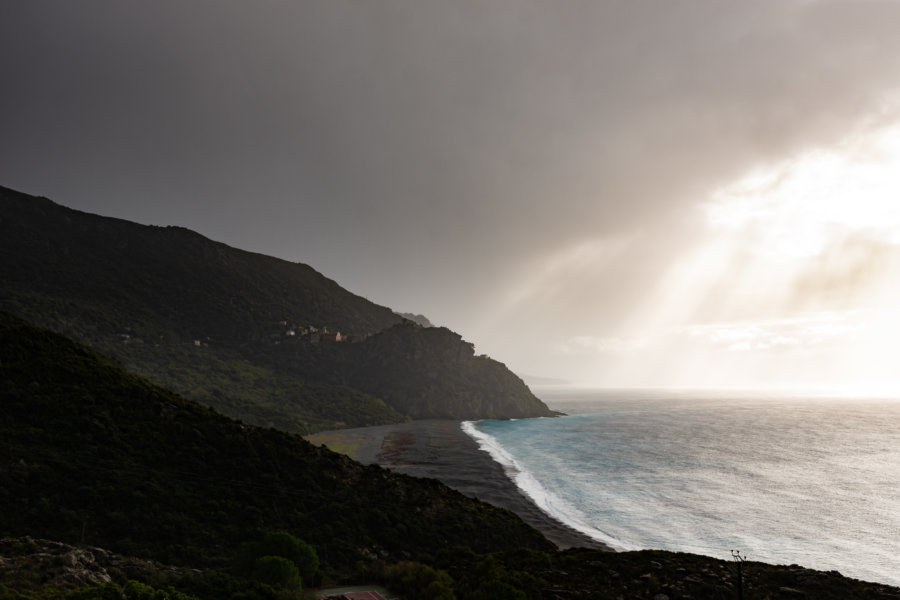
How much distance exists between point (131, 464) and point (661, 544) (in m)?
45.9

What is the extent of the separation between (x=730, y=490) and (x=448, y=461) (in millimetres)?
44193

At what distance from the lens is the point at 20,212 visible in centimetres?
16125

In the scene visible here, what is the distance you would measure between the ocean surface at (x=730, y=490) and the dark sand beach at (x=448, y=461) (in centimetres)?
295

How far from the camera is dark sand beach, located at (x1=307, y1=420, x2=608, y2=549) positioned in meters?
46.9

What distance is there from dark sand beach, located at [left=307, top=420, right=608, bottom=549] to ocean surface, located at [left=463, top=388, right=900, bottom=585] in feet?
9.67

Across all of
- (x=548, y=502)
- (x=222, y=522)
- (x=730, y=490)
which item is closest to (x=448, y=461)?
(x=548, y=502)

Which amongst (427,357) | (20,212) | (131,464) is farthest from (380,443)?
(20,212)

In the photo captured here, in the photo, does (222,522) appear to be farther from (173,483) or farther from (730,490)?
(730,490)

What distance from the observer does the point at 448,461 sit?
79.7m

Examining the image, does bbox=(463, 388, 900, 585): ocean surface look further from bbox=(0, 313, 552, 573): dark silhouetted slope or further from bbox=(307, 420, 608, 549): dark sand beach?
bbox=(0, 313, 552, 573): dark silhouetted slope

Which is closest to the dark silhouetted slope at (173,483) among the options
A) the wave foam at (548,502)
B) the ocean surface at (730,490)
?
the wave foam at (548,502)

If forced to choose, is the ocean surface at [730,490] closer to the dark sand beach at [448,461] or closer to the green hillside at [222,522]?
the dark sand beach at [448,461]

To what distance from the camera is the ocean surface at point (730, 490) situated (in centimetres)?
A: 4006

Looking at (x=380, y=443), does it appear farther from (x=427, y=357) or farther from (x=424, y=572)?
(x=427, y=357)
